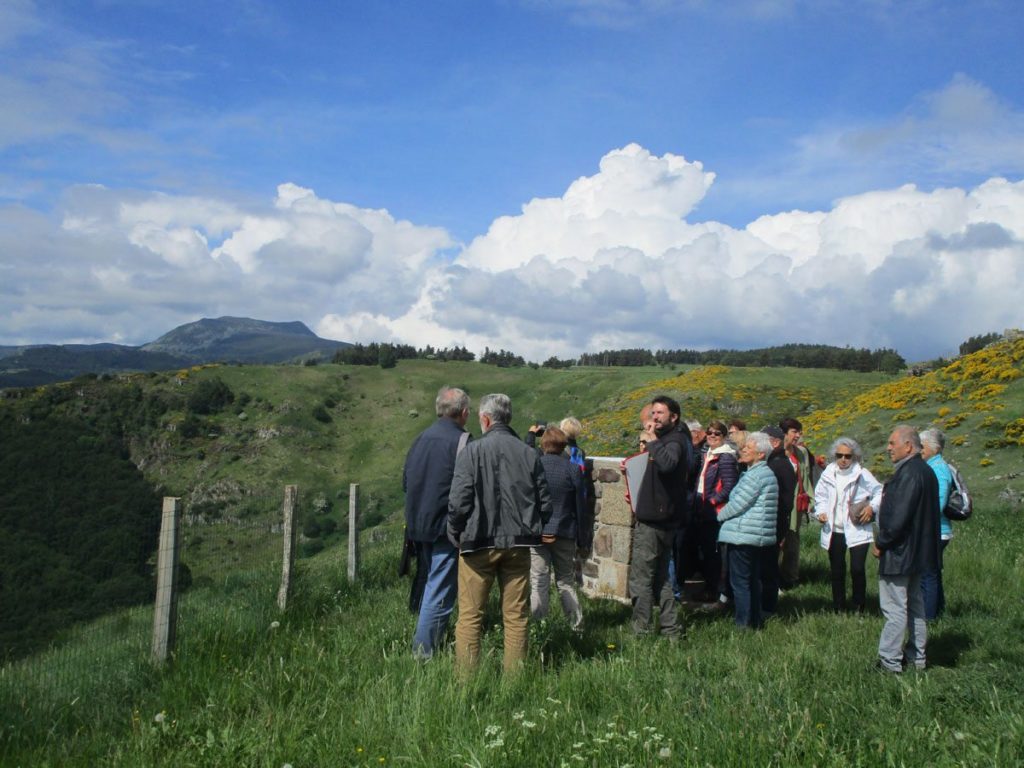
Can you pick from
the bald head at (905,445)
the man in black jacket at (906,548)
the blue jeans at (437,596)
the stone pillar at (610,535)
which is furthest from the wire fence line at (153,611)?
the bald head at (905,445)

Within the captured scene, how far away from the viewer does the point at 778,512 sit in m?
7.52

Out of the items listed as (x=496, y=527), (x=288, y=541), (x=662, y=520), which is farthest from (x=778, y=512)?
(x=288, y=541)

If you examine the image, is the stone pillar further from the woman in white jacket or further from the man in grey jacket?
the man in grey jacket

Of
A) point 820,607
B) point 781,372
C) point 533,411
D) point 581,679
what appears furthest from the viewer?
point 533,411

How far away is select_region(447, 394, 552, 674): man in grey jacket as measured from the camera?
5.36 meters

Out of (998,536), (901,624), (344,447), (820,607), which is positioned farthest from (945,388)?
(344,447)

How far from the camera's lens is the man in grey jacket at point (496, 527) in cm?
536

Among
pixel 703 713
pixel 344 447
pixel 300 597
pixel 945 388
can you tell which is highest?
pixel 945 388

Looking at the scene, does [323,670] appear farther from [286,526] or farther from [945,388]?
[945,388]

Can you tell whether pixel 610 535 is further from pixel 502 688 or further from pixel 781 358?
pixel 781 358

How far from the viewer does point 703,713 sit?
4332mm

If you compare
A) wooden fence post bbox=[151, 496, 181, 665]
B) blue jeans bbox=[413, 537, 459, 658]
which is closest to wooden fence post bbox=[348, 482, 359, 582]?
wooden fence post bbox=[151, 496, 181, 665]

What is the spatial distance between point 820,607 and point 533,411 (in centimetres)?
7595

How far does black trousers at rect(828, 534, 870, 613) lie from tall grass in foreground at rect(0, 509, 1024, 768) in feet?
1.49
